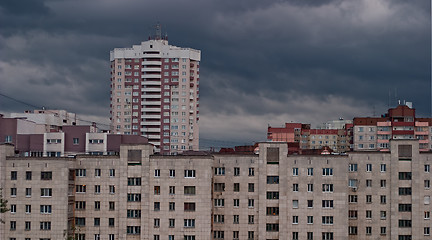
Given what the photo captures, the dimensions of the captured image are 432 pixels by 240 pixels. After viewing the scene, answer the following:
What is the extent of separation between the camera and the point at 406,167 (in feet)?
306

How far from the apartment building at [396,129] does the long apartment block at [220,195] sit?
98.9m

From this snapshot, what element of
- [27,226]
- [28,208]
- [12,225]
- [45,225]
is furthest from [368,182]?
[12,225]

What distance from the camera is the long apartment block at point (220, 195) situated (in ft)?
296

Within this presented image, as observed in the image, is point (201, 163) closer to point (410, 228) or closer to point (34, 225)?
point (34, 225)

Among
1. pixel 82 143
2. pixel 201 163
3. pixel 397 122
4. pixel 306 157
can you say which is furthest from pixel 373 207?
pixel 397 122

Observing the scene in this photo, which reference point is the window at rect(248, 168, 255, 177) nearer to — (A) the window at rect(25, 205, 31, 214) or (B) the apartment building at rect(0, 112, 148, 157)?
(A) the window at rect(25, 205, 31, 214)

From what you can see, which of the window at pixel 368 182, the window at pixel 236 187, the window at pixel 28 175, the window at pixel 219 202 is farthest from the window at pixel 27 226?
the window at pixel 368 182

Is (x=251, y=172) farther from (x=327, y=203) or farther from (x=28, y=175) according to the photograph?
(x=28, y=175)

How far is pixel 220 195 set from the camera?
9406cm

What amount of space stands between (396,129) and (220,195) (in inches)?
4402

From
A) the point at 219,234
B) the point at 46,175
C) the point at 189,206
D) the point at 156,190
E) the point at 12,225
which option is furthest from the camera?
the point at 219,234

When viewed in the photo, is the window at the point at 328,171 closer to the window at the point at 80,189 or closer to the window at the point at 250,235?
the window at the point at 250,235

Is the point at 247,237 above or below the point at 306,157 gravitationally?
below

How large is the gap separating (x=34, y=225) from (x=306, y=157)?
4073cm
